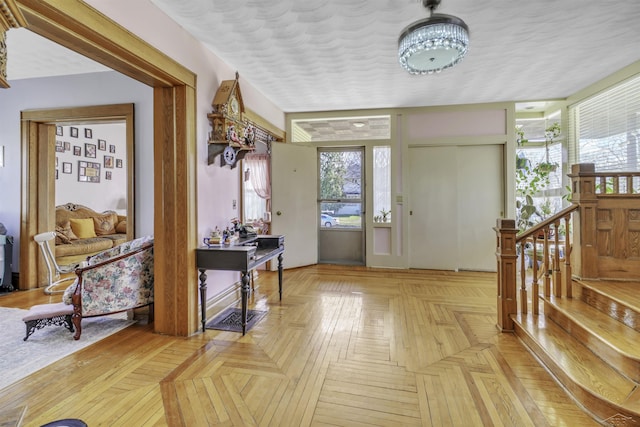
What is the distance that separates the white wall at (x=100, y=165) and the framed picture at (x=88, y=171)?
0.06 feet

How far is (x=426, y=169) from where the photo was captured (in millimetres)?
5051

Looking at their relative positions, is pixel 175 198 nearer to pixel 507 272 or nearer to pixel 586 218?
pixel 507 272

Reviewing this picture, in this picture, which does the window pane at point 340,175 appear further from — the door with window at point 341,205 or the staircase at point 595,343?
the staircase at point 595,343

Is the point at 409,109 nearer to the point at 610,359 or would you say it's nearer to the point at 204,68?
the point at 204,68

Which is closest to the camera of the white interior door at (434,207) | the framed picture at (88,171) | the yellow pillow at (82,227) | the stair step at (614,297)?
the stair step at (614,297)

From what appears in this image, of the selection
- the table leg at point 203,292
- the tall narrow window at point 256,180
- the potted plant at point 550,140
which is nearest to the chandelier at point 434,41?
the table leg at point 203,292

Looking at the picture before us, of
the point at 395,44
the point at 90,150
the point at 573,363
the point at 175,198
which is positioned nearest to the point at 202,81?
the point at 175,198

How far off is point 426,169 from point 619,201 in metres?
2.61

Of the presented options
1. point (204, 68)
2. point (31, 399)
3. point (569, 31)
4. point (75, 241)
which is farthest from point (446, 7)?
point (75, 241)

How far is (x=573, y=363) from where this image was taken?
1927mm

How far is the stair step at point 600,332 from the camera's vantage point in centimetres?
174

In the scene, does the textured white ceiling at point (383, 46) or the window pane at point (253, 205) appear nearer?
the textured white ceiling at point (383, 46)

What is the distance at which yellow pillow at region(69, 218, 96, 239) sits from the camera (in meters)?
5.34

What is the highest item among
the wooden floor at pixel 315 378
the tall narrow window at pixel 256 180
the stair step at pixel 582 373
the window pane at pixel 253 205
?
the tall narrow window at pixel 256 180
